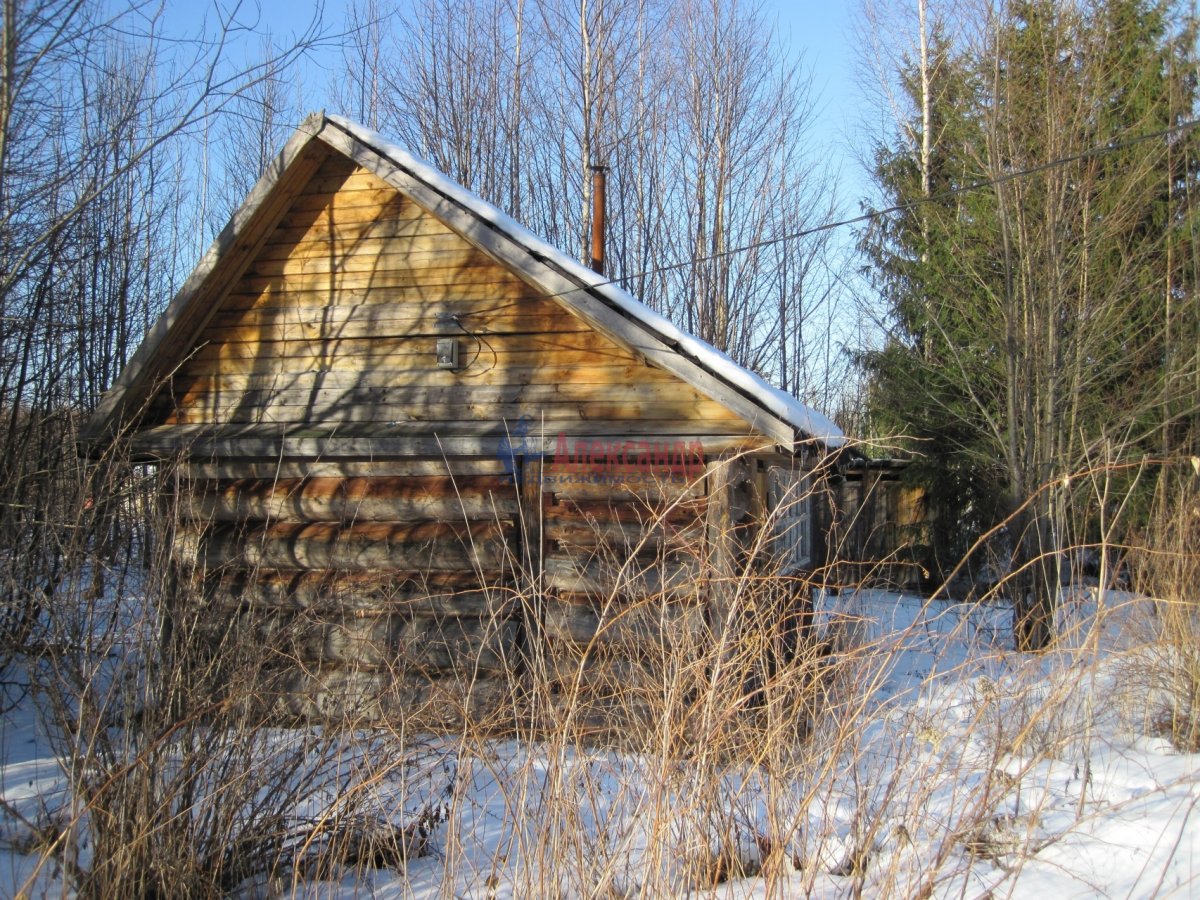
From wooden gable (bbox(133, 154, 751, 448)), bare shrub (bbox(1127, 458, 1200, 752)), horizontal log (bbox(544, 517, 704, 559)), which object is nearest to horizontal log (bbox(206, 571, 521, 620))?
horizontal log (bbox(544, 517, 704, 559))

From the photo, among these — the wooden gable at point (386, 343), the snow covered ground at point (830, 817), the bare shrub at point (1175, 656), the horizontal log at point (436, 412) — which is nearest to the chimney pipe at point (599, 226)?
the wooden gable at point (386, 343)

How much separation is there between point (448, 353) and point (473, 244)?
877mm

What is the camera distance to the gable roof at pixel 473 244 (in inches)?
231

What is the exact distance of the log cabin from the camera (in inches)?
248

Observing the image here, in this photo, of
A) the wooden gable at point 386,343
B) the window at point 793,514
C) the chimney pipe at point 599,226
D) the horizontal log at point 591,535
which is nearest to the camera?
the horizontal log at point 591,535

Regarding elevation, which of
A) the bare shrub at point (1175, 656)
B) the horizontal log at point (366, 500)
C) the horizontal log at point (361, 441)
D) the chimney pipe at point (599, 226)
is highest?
the chimney pipe at point (599, 226)

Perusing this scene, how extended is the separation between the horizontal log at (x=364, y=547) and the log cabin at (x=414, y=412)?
0.02 meters

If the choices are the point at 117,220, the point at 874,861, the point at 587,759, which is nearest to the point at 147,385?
the point at 587,759

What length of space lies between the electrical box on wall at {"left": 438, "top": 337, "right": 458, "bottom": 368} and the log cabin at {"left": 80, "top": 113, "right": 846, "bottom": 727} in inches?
0.9

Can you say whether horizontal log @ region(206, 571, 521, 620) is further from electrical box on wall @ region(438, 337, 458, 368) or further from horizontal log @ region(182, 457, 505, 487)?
electrical box on wall @ region(438, 337, 458, 368)

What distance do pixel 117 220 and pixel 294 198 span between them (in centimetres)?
959

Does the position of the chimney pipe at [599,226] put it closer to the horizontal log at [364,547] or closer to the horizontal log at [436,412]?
the horizontal log at [436,412]

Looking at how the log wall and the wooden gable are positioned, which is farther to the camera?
the wooden gable

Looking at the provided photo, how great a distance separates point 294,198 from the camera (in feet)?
24.1
